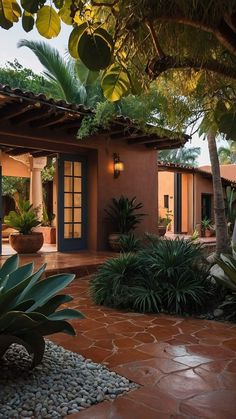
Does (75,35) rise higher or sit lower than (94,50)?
higher

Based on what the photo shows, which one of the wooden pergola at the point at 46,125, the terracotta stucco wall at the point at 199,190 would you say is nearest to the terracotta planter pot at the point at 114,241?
the wooden pergola at the point at 46,125

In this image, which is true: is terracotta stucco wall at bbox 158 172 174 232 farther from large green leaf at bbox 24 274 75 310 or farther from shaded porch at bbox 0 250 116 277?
large green leaf at bbox 24 274 75 310

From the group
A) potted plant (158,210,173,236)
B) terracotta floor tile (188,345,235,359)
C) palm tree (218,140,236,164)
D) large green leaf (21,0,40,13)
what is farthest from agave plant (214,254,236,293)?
palm tree (218,140,236,164)

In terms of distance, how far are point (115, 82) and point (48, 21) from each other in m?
0.51

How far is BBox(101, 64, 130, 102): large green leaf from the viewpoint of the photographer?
7.96 feet

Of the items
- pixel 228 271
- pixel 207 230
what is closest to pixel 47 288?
pixel 228 271

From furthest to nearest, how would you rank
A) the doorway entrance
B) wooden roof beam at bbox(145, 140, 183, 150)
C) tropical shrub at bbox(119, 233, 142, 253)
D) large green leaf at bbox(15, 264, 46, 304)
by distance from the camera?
1. wooden roof beam at bbox(145, 140, 183, 150)
2. the doorway entrance
3. tropical shrub at bbox(119, 233, 142, 253)
4. large green leaf at bbox(15, 264, 46, 304)

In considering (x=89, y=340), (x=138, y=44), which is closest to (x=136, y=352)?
(x=89, y=340)

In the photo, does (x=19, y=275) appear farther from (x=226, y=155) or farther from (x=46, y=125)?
(x=226, y=155)

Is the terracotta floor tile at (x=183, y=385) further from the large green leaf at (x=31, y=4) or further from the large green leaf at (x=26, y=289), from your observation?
the large green leaf at (x=31, y=4)

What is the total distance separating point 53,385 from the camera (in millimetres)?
3008

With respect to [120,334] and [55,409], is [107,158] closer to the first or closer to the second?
[120,334]

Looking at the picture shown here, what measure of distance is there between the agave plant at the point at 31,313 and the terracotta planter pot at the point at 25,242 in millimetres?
6513

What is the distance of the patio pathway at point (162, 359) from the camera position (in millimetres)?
2742
